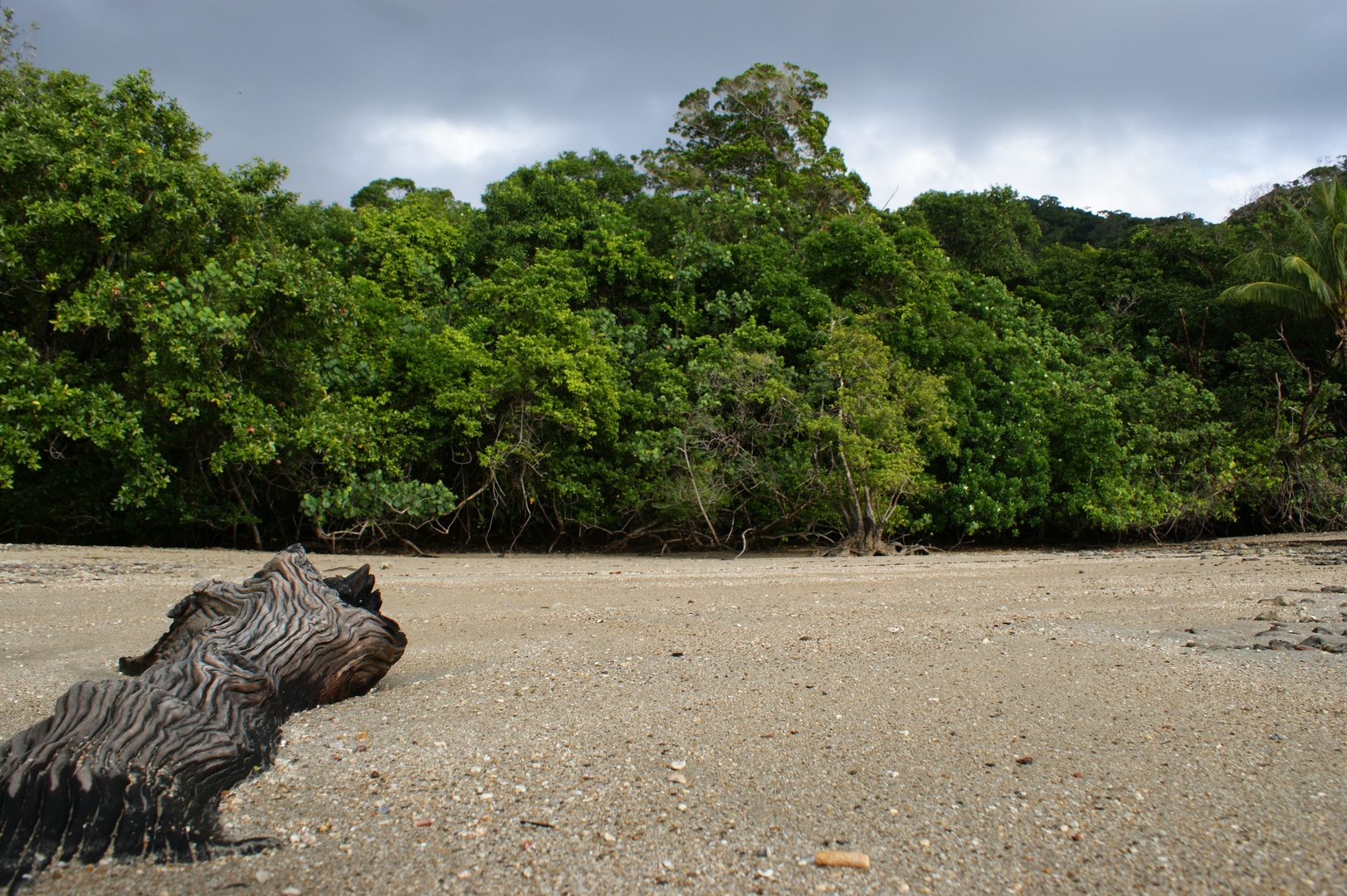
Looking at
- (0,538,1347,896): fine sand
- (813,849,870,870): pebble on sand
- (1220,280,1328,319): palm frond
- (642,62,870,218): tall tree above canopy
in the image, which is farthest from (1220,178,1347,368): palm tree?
(813,849,870,870): pebble on sand

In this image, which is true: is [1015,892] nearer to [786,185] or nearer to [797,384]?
[797,384]

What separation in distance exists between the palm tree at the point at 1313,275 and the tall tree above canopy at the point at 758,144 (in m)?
10.6

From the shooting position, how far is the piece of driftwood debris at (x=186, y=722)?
218 cm

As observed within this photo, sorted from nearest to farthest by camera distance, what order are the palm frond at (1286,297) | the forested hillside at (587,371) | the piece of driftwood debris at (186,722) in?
the piece of driftwood debris at (186,722) < the forested hillside at (587,371) < the palm frond at (1286,297)

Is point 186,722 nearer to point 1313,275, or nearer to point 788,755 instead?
point 788,755

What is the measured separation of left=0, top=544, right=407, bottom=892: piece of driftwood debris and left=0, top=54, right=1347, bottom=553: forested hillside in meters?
8.61

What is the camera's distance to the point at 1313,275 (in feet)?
56.7

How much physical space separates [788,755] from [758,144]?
76.2 ft

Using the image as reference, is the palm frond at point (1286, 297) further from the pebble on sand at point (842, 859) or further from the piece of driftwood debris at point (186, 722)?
the piece of driftwood debris at point (186, 722)

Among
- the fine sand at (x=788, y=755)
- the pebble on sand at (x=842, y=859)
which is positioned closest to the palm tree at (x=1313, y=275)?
the fine sand at (x=788, y=755)

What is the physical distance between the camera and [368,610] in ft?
12.6

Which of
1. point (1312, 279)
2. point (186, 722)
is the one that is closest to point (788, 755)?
point (186, 722)

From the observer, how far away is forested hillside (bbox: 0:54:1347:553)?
1111cm

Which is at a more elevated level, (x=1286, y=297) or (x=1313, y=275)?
(x=1313, y=275)
